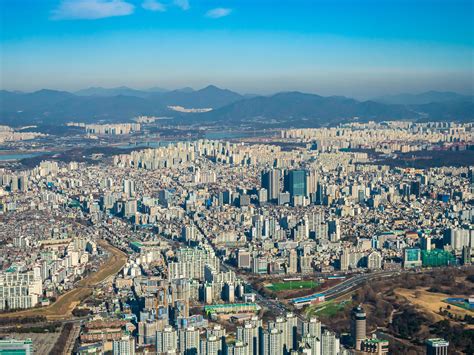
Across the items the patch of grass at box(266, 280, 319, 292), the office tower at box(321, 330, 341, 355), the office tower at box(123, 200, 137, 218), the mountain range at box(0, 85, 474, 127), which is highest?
the mountain range at box(0, 85, 474, 127)

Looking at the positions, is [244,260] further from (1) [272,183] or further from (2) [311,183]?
(2) [311,183]

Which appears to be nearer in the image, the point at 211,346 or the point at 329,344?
the point at 211,346

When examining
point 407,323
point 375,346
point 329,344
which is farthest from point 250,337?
point 407,323

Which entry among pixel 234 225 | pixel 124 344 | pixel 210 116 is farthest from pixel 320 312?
pixel 210 116

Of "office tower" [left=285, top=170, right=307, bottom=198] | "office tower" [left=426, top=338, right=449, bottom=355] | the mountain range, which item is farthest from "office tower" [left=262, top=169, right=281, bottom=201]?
the mountain range

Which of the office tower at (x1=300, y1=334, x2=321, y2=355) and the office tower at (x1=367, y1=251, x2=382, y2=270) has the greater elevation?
the office tower at (x1=300, y1=334, x2=321, y2=355)

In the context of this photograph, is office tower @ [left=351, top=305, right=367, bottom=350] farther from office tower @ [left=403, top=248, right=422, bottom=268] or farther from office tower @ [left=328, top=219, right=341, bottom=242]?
office tower @ [left=328, top=219, right=341, bottom=242]

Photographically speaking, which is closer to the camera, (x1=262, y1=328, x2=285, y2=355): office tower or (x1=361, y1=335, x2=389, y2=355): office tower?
(x1=262, y1=328, x2=285, y2=355): office tower
